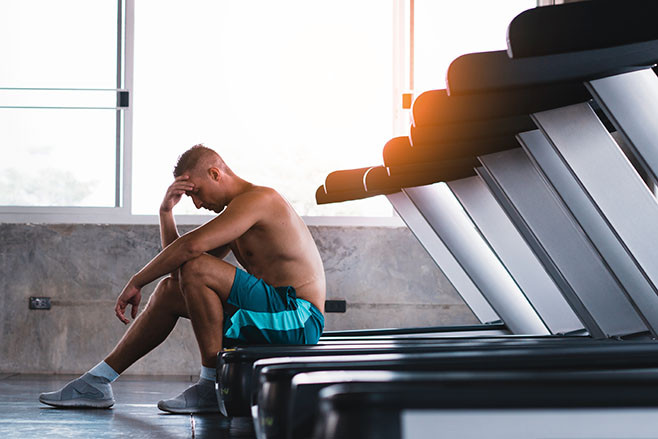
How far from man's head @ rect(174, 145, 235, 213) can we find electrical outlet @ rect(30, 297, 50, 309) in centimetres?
248

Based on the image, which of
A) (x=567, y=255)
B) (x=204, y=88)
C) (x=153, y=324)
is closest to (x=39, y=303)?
(x=204, y=88)

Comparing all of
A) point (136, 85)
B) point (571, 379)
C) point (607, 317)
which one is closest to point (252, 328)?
point (607, 317)

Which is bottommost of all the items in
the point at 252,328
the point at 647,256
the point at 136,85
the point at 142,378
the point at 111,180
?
the point at 142,378

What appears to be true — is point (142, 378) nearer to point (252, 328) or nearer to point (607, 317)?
point (252, 328)

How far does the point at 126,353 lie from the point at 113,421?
49 centimetres

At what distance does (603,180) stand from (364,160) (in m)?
3.76

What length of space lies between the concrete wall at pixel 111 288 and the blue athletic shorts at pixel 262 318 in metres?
2.47

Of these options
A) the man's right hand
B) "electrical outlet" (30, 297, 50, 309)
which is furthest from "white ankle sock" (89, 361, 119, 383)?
"electrical outlet" (30, 297, 50, 309)

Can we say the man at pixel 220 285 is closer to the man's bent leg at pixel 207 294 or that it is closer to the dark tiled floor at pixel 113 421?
the man's bent leg at pixel 207 294

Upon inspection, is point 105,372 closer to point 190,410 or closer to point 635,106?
point 190,410

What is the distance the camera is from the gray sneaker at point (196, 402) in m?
3.24

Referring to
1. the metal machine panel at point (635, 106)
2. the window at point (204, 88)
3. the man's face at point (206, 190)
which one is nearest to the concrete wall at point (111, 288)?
the window at point (204, 88)

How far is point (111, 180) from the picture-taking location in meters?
5.66

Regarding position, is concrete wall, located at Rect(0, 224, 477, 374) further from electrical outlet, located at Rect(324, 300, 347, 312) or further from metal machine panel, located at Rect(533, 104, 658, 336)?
metal machine panel, located at Rect(533, 104, 658, 336)
